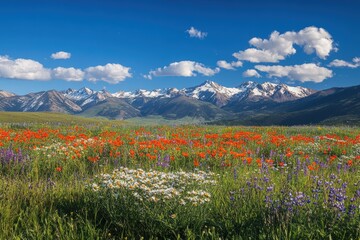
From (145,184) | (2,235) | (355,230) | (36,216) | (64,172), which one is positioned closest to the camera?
(355,230)

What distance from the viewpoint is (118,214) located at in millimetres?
4680

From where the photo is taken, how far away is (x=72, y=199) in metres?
5.41

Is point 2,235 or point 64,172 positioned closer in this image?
point 2,235

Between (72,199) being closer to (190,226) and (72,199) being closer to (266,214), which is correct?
(190,226)

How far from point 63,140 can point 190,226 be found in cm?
974

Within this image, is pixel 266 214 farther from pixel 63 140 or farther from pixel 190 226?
pixel 63 140

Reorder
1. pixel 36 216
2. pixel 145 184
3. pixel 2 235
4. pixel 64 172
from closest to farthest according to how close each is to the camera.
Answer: pixel 2 235
pixel 36 216
pixel 145 184
pixel 64 172

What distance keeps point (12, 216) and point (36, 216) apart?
427 millimetres

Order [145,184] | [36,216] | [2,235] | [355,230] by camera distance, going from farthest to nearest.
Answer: [145,184] → [36,216] → [2,235] → [355,230]

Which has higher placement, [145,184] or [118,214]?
[145,184]

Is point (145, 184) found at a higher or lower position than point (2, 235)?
higher

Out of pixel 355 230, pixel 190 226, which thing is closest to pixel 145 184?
pixel 190 226

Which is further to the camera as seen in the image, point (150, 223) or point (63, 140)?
point (63, 140)

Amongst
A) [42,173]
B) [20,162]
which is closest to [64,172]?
[42,173]
